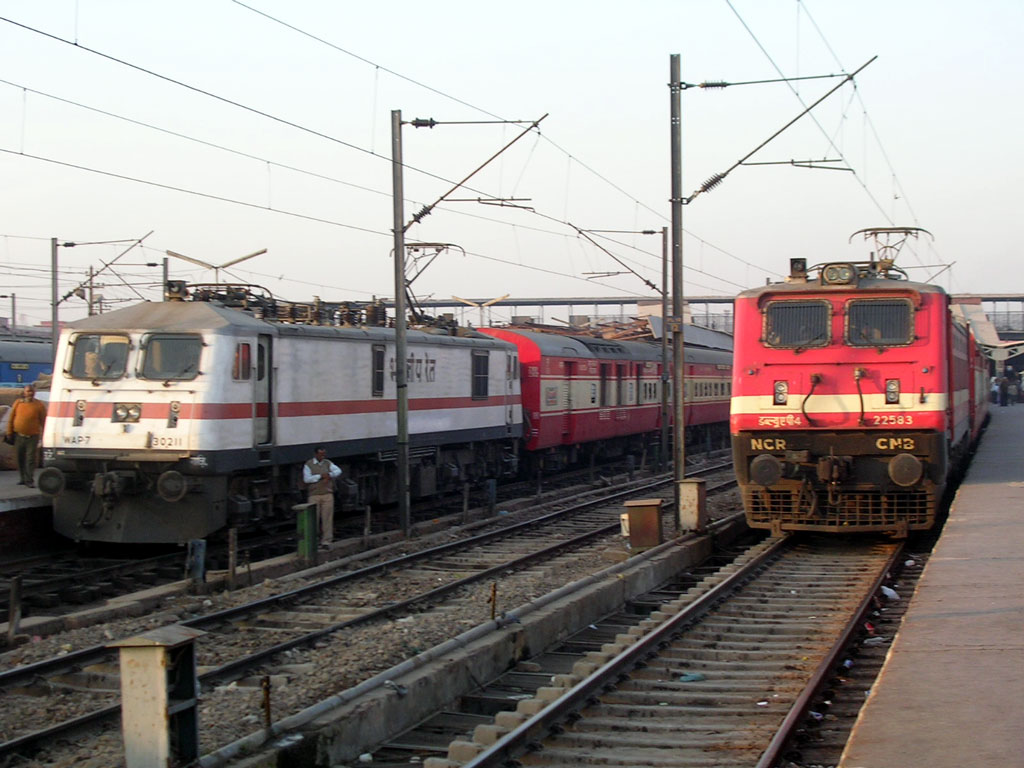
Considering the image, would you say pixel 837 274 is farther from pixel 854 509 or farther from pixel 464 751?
pixel 464 751

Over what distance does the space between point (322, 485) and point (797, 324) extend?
650 centimetres

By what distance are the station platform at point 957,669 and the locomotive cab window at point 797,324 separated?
282 cm

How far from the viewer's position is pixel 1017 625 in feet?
27.8

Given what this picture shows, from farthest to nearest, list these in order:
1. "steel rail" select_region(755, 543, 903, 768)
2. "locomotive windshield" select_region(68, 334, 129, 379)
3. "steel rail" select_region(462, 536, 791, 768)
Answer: "locomotive windshield" select_region(68, 334, 129, 379) < "steel rail" select_region(462, 536, 791, 768) < "steel rail" select_region(755, 543, 903, 768)

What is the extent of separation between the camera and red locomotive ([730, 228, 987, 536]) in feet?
45.6

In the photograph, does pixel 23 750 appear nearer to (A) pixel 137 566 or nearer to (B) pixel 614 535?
(A) pixel 137 566

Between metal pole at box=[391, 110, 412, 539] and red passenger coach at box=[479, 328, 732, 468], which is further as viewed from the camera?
red passenger coach at box=[479, 328, 732, 468]

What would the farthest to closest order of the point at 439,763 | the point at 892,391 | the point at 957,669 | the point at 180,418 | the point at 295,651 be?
the point at 180,418
the point at 892,391
the point at 295,651
the point at 957,669
the point at 439,763

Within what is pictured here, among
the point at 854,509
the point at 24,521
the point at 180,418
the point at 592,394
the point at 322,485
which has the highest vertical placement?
the point at 592,394

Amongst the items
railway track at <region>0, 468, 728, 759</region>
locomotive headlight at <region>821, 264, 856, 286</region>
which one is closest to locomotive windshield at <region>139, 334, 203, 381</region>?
railway track at <region>0, 468, 728, 759</region>

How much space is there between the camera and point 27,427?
16.9 metres

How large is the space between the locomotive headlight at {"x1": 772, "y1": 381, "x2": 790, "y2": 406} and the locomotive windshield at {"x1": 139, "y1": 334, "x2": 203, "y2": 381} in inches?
285

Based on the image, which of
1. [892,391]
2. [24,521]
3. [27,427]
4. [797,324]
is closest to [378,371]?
[27,427]

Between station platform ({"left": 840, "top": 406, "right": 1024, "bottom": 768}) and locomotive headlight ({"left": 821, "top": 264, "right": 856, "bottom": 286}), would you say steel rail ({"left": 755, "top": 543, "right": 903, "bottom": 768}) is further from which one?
locomotive headlight ({"left": 821, "top": 264, "right": 856, "bottom": 286})
